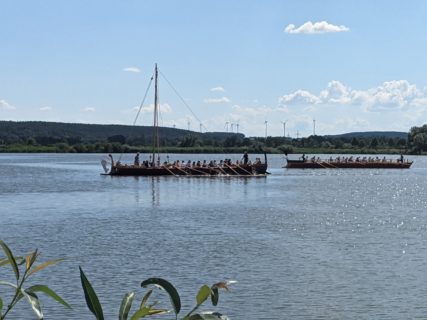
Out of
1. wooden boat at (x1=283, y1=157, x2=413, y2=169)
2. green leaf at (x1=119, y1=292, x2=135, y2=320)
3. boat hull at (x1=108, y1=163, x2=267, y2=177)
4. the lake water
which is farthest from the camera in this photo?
wooden boat at (x1=283, y1=157, x2=413, y2=169)

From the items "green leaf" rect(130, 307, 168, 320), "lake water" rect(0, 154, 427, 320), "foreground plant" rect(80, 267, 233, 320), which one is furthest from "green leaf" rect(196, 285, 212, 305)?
"lake water" rect(0, 154, 427, 320)

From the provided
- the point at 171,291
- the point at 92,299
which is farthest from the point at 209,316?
the point at 92,299

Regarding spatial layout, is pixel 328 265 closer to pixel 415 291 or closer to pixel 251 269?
pixel 251 269

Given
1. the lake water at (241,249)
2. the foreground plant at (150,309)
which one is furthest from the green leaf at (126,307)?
the lake water at (241,249)

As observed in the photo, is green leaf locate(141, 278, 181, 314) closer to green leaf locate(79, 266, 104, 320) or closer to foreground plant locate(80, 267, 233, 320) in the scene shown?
foreground plant locate(80, 267, 233, 320)

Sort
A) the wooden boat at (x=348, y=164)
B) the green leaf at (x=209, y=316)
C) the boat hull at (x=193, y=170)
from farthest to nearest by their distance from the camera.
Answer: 1. the wooden boat at (x=348, y=164)
2. the boat hull at (x=193, y=170)
3. the green leaf at (x=209, y=316)

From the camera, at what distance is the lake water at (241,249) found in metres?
20.2

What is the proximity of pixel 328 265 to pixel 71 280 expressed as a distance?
9.55 metres

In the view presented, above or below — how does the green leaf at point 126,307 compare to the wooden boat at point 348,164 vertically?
above

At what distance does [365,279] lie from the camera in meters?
23.5

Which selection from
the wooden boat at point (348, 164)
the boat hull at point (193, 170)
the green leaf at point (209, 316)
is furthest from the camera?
the wooden boat at point (348, 164)

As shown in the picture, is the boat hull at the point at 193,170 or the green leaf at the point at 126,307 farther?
the boat hull at the point at 193,170

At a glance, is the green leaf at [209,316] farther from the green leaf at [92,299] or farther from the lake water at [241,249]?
the lake water at [241,249]

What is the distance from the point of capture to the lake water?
20.2m
